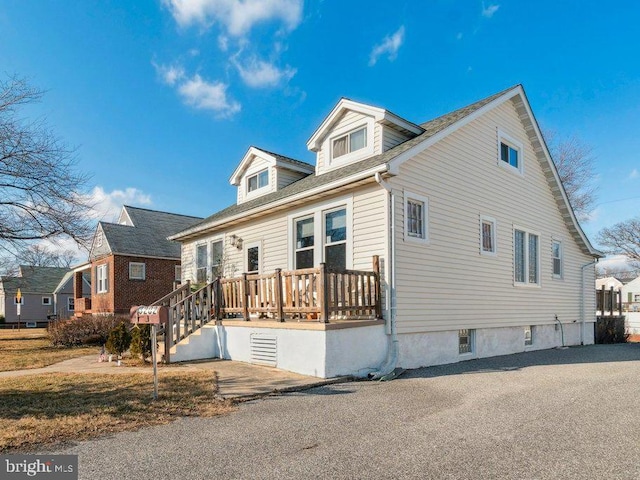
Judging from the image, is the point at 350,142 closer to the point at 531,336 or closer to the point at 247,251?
the point at 247,251

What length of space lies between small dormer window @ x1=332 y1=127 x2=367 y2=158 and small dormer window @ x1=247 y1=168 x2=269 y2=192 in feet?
11.1

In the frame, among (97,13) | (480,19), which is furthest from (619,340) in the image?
(97,13)

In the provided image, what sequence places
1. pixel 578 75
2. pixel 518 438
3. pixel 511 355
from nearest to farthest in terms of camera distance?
pixel 518 438
pixel 511 355
pixel 578 75

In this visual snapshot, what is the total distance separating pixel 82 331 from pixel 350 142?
13.1 m

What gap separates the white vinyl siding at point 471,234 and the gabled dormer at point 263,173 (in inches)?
210

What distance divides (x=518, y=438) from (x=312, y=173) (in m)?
11.1

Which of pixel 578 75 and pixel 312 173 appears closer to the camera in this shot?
pixel 312 173

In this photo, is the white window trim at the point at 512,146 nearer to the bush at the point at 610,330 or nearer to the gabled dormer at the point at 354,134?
the gabled dormer at the point at 354,134

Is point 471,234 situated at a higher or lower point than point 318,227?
lower

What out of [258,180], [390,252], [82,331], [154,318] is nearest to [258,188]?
[258,180]

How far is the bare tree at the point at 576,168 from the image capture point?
85.5 ft

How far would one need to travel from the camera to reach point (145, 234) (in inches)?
1008

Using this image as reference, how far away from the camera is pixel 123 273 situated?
23.1 meters

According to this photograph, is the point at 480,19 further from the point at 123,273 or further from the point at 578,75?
the point at 123,273
